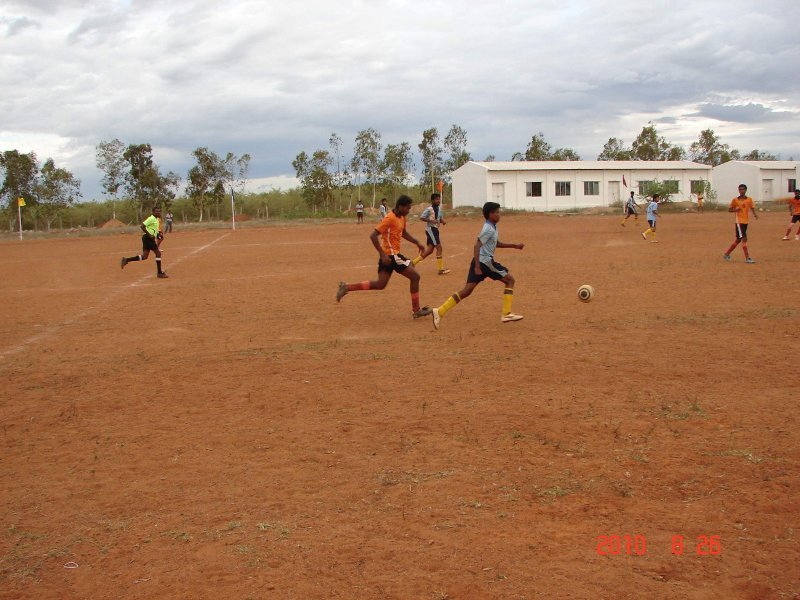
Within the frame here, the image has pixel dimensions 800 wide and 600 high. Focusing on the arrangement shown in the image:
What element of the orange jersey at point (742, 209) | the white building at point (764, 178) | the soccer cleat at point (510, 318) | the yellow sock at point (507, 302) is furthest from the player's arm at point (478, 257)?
the white building at point (764, 178)

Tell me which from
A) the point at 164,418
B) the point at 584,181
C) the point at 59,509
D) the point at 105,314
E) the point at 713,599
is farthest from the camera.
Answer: the point at 584,181

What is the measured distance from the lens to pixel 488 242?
1028cm

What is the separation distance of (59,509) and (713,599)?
391cm

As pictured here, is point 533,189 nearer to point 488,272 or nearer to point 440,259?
point 440,259

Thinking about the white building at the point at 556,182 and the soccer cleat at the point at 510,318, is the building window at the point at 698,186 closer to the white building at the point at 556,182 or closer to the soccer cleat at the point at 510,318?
the white building at the point at 556,182

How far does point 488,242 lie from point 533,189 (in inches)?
2004

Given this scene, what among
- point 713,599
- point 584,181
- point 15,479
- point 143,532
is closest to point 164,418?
point 15,479

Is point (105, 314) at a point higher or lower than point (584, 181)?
lower

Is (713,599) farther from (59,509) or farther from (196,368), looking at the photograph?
(196,368)

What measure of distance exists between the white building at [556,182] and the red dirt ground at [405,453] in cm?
4767

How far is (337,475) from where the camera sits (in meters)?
5.14

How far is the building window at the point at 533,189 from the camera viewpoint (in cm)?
5944
